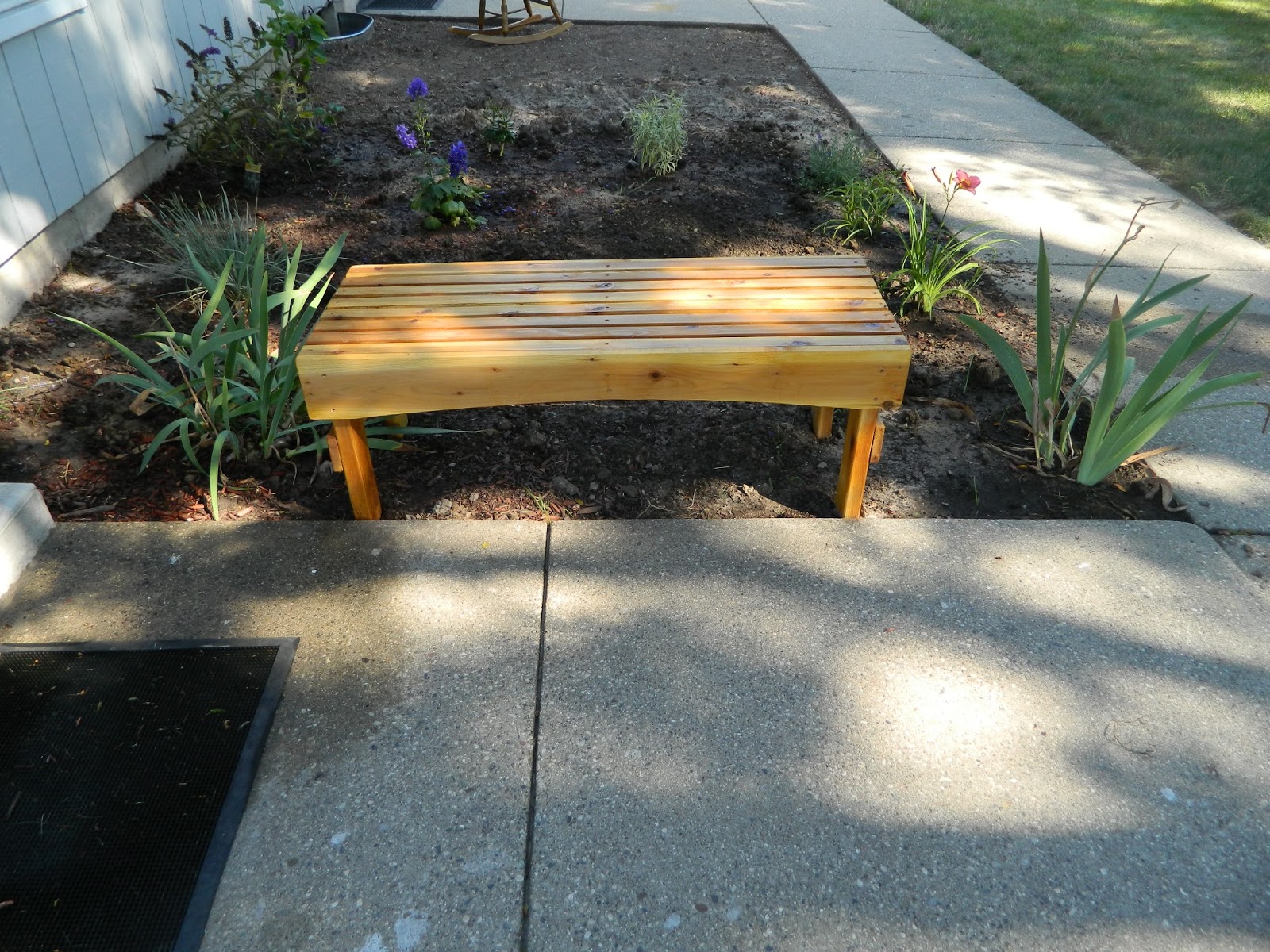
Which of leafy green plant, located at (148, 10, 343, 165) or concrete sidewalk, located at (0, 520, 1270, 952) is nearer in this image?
concrete sidewalk, located at (0, 520, 1270, 952)

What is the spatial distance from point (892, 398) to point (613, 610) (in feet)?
2.93

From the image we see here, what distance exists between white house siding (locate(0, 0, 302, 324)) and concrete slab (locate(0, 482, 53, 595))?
1.28 meters

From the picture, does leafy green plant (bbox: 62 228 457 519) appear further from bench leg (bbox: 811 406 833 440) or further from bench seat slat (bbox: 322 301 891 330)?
bench leg (bbox: 811 406 833 440)

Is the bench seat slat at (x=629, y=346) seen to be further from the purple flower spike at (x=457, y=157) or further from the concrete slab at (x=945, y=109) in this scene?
the concrete slab at (x=945, y=109)

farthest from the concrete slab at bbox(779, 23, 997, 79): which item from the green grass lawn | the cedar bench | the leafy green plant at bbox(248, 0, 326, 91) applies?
the cedar bench

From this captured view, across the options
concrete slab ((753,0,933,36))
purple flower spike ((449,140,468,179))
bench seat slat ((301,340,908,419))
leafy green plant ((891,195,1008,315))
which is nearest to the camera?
bench seat slat ((301,340,908,419))

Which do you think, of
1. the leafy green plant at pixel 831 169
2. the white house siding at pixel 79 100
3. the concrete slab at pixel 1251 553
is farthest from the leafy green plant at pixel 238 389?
the leafy green plant at pixel 831 169

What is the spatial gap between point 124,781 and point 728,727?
4.06 feet

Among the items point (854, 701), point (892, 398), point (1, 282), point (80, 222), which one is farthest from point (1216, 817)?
point (80, 222)

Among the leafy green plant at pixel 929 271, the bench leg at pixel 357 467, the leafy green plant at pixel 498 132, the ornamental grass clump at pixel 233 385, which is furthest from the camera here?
the leafy green plant at pixel 498 132

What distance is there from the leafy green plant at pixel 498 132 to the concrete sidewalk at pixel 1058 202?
2.18 meters

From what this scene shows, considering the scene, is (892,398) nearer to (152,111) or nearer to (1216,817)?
(1216,817)

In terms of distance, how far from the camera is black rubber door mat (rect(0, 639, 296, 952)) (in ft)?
5.29

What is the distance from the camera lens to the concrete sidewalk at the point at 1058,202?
9.65 ft
